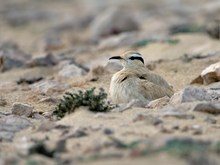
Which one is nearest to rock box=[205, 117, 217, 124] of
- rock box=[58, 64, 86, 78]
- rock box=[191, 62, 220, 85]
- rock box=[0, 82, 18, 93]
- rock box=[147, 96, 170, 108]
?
rock box=[147, 96, 170, 108]

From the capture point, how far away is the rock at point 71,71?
11.5 m

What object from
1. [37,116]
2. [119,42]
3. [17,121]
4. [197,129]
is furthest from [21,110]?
[119,42]

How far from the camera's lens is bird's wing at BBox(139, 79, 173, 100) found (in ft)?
27.5

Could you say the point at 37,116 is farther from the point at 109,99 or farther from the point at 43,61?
the point at 43,61

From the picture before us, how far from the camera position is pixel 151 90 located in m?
8.40

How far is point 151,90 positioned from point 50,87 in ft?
7.46

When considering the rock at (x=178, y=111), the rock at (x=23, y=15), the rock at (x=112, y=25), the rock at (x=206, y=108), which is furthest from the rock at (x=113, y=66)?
the rock at (x=23, y=15)

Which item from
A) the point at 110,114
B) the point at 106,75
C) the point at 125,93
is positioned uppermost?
the point at 106,75

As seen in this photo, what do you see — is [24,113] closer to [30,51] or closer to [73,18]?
[30,51]

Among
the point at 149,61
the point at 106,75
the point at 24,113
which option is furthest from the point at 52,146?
the point at 149,61

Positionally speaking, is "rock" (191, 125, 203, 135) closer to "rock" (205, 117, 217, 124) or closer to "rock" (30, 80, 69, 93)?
"rock" (205, 117, 217, 124)

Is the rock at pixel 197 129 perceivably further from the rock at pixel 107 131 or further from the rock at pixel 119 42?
the rock at pixel 119 42

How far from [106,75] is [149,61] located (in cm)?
148

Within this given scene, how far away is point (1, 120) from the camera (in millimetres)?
7457
